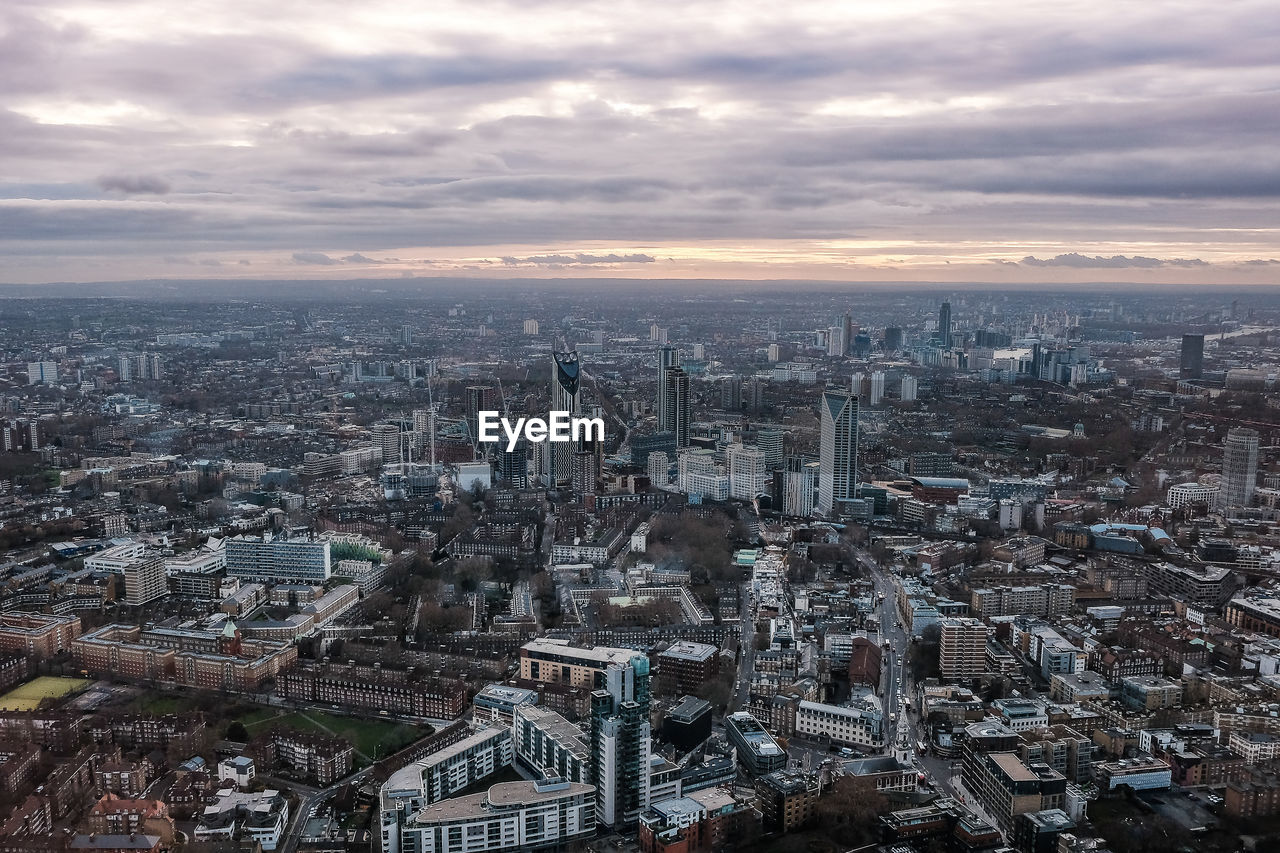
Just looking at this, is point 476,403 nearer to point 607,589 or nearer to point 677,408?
point 677,408

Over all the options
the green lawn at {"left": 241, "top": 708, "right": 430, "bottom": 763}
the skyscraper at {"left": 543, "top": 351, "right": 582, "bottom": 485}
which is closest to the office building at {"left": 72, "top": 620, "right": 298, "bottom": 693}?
the green lawn at {"left": 241, "top": 708, "right": 430, "bottom": 763}

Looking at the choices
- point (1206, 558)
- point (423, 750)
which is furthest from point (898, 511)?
point (423, 750)

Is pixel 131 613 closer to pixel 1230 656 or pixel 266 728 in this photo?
pixel 266 728

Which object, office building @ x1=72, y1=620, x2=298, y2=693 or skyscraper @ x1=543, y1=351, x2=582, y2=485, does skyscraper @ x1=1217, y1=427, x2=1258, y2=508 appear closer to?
skyscraper @ x1=543, y1=351, x2=582, y2=485

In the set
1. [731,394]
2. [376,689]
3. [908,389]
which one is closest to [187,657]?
[376,689]

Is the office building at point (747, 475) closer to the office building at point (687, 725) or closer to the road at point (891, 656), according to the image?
the road at point (891, 656)

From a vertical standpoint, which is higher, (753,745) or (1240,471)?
(1240,471)
